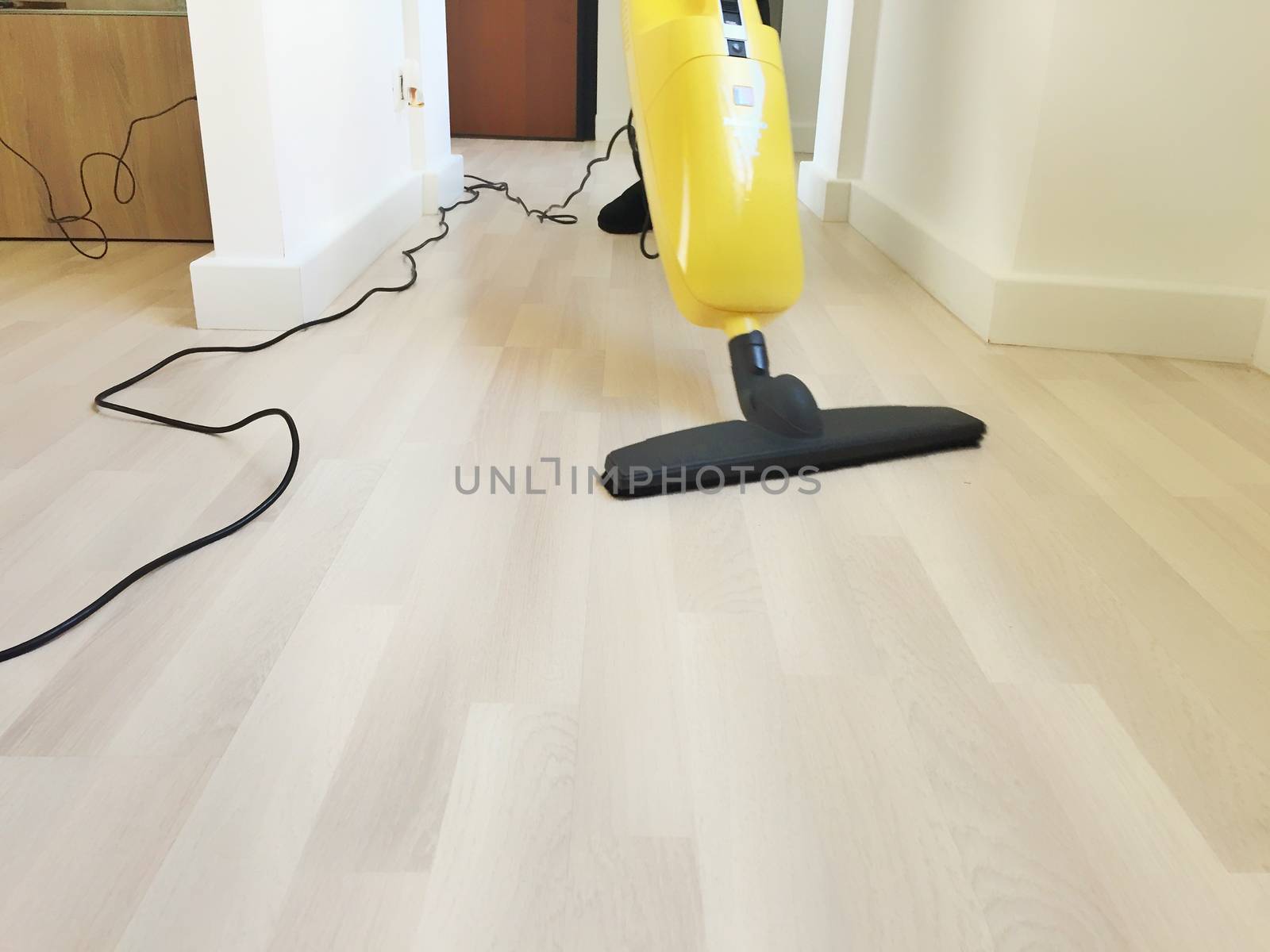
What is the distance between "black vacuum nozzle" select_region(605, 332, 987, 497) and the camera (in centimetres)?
107

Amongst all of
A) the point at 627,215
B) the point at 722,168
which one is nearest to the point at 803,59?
the point at 627,215

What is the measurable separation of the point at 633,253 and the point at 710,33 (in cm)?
108

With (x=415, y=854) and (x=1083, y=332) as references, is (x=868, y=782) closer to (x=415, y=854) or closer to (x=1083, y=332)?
(x=415, y=854)

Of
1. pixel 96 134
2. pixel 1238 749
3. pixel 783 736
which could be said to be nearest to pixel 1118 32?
pixel 1238 749

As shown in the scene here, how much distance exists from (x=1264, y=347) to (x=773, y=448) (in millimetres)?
972

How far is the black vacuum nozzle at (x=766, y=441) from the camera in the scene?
1.07m

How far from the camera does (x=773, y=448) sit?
1098 millimetres

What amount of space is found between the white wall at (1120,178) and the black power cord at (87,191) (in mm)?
1577

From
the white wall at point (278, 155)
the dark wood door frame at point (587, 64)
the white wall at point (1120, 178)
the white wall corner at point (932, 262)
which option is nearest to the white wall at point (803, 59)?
the dark wood door frame at point (587, 64)

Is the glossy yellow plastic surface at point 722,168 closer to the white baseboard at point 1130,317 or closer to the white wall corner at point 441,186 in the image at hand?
the white baseboard at point 1130,317

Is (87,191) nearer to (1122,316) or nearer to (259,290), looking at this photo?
(259,290)

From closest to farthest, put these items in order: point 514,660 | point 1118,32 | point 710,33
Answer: point 514,660 < point 710,33 < point 1118,32

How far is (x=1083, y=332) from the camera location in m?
1.62

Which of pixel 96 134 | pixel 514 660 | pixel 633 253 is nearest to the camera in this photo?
pixel 514 660
